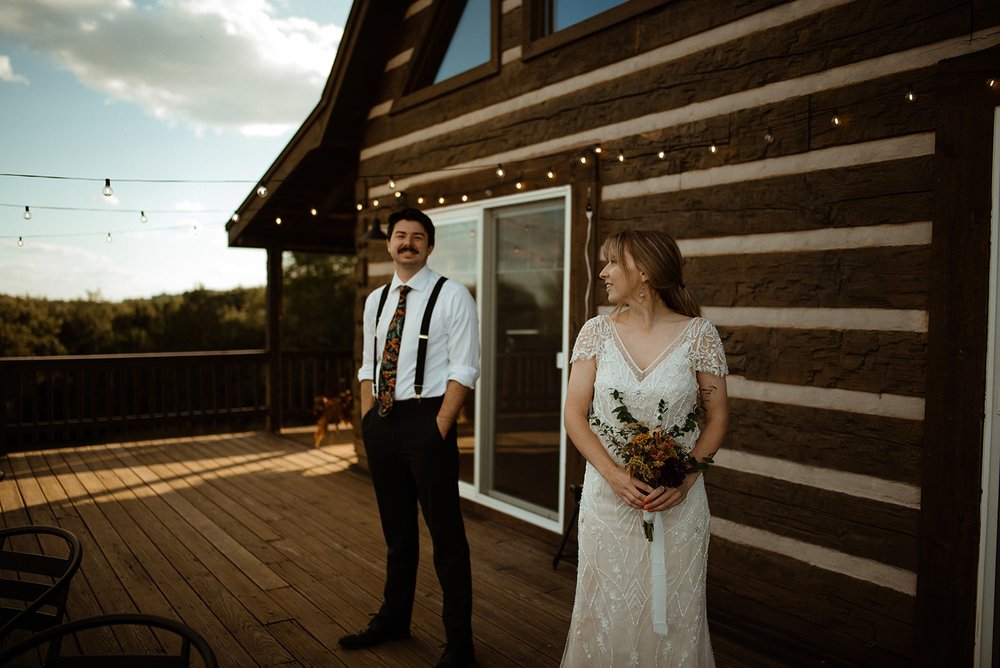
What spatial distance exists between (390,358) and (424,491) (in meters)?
0.54

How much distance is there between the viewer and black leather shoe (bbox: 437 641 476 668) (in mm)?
2625

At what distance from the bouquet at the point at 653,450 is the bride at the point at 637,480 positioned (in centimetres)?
2

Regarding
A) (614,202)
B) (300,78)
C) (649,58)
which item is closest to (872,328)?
(614,202)

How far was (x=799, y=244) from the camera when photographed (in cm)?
297

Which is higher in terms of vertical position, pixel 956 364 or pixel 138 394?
pixel 956 364

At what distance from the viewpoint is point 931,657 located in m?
2.49

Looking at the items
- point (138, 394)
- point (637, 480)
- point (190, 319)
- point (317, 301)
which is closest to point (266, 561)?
point (637, 480)

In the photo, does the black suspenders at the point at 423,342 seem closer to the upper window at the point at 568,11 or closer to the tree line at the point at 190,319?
the upper window at the point at 568,11

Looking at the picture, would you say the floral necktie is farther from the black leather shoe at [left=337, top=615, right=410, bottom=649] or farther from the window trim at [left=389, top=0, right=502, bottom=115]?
the window trim at [left=389, top=0, right=502, bottom=115]

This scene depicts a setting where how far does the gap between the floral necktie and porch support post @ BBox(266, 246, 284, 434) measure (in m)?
6.06

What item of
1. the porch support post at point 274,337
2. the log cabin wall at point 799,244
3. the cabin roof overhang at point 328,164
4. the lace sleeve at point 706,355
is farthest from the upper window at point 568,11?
the porch support post at point 274,337

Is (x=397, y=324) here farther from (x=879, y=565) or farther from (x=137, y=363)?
(x=137, y=363)

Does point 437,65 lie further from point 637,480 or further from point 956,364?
point 637,480

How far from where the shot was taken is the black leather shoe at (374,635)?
9.34 ft
